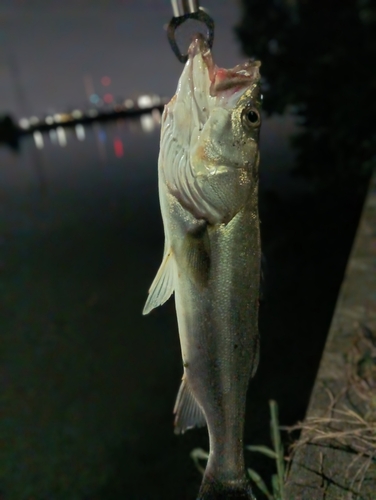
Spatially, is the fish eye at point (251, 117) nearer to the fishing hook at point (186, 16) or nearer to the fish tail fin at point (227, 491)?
the fishing hook at point (186, 16)

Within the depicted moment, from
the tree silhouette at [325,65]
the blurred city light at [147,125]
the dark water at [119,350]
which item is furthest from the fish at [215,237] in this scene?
the blurred city light at [147,125]

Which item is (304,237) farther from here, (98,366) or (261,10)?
(261,10)

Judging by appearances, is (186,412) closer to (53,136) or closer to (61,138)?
(61,138)

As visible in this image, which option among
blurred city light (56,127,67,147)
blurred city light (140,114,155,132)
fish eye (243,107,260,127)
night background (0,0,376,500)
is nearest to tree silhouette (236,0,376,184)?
night background (0,0,376,500)

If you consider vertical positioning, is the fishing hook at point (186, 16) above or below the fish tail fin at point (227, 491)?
above

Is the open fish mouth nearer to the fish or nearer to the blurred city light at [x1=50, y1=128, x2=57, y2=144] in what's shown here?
the fish

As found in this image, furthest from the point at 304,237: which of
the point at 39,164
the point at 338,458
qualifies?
the point at 39,164

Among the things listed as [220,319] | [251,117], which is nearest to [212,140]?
[251,117]
